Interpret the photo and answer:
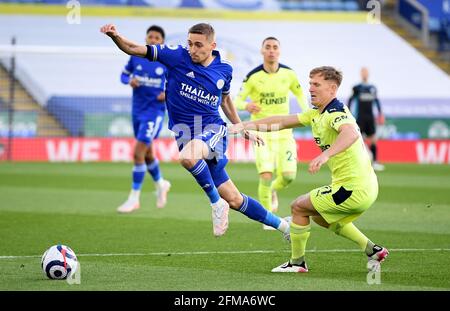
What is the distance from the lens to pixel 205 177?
9086 mm

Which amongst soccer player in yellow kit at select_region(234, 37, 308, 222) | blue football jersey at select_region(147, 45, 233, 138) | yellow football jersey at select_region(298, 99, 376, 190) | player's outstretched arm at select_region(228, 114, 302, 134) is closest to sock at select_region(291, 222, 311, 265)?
yellow football jersey at select_region(298, 99, 376, 190)

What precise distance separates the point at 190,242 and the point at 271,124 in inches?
92.2

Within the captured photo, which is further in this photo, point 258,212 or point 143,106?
point 143,106

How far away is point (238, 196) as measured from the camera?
9.03 m

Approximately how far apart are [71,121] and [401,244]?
16935mm

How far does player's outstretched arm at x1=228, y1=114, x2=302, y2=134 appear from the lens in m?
8.43

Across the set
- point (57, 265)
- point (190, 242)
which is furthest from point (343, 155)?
point (190, 242)

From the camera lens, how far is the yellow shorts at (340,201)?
7.85 m

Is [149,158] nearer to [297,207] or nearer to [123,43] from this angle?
[123,43]

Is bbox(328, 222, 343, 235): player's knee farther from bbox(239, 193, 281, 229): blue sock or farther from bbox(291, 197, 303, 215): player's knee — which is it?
bbox(239, 193, 281, 229): blue sock

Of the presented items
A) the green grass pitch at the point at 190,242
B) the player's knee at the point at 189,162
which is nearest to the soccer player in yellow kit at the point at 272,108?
the green grass pitch at the point at 190,242

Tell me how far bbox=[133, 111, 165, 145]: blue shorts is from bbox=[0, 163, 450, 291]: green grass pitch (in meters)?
1.15
